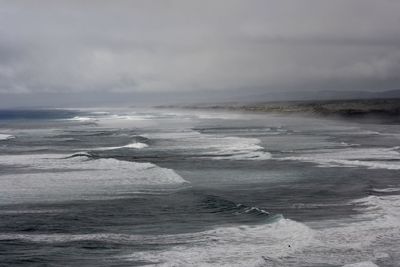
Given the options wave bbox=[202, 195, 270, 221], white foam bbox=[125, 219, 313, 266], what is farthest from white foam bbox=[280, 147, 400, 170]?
white foam bbox=[125, 219, 313, 266]

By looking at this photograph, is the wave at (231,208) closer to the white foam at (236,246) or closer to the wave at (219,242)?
the wave at (219,242)

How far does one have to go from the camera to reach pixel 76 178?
29.5m

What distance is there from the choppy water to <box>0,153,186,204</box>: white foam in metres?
0.06

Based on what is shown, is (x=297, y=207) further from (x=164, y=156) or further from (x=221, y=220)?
(x=164, y=156)

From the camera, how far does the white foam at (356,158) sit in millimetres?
33031

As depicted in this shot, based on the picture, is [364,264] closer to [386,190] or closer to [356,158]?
[386,190]

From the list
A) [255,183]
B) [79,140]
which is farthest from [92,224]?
[79,140]

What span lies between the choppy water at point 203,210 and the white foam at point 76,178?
0.19ft

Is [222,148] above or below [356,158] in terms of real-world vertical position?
above

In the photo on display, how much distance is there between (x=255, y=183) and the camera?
27.3 meters

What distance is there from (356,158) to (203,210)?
18122 mm

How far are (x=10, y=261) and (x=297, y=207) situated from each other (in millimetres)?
10403

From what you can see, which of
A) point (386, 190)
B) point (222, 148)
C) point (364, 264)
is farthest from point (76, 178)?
point (364, 264)

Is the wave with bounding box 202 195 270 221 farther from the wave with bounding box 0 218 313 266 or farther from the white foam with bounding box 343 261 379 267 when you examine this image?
the white foam with bounding box 343 261 379 267
